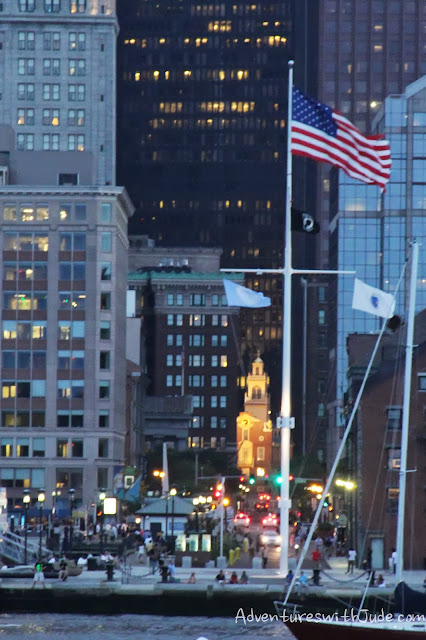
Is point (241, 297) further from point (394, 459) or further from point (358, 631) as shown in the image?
point (394, 459)

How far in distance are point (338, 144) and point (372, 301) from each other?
6.24 meters

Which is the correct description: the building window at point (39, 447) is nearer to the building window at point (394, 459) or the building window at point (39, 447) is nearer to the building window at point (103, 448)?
the building window at point (103, 448)

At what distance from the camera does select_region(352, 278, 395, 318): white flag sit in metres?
60.3

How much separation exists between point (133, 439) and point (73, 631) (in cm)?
12513

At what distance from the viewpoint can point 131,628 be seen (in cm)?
6800

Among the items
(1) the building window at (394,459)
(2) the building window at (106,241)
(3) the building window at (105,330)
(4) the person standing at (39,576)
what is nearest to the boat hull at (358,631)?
(4) the person standing at (39,576)

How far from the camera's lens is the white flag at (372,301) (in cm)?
6028

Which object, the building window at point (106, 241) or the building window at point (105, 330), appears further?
the building window at point (106, 241)

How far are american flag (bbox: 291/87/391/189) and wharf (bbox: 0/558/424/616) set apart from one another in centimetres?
2026

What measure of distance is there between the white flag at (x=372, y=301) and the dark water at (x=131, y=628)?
14.9 meters

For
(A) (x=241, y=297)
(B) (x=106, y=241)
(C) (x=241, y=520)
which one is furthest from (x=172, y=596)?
(B) (x=106, y=241)

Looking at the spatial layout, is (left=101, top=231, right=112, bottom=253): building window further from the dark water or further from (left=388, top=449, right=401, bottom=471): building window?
the dark water

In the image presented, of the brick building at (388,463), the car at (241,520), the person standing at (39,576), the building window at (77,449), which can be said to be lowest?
the car at (241,520)

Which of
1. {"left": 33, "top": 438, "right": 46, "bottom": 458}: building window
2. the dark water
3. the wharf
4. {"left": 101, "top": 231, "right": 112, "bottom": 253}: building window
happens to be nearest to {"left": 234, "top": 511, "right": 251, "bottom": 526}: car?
{"left": 33, "top": 438, "right": 46, "bottom": 458}: building window
